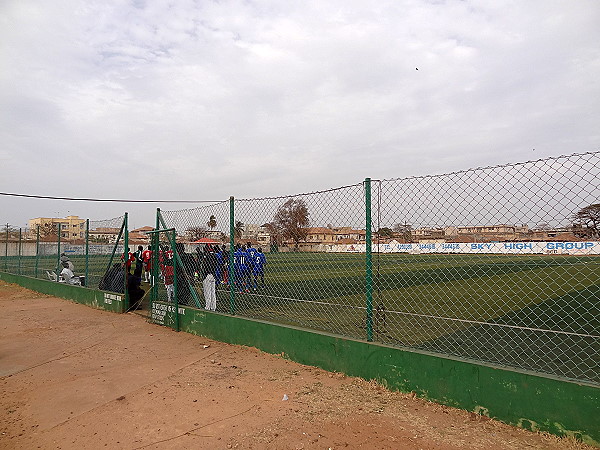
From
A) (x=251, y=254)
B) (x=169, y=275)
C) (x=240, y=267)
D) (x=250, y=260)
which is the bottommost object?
(x=169, y=275)

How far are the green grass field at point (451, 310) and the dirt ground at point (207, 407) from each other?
0.82 meters

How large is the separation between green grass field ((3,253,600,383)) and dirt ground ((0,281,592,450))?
820 millimetres

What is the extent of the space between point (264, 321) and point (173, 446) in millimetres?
2638

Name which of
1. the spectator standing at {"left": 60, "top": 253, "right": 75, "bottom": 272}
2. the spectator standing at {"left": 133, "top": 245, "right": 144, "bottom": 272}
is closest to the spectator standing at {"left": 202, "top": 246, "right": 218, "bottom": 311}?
the spectator standing at {"left": 133, "top": 245, "right": 144, "bottom": 272}

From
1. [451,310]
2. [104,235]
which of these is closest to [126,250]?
[104,235]

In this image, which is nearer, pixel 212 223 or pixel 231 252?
pixel 231 252

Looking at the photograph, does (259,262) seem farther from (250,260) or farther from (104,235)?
(104,235)

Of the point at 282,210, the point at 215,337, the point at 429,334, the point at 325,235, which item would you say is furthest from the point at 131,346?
the point at 429,334

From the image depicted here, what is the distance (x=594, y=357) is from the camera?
17.6 feet

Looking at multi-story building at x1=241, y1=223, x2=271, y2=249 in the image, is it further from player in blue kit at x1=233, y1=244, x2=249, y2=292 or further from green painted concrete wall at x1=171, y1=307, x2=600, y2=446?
green painted concrete wall at x1=171, y1=307, x2=600, y2=446

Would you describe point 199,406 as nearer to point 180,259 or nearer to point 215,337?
point 215,337

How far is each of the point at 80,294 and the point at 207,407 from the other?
8.63m

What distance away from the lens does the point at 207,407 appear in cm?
402

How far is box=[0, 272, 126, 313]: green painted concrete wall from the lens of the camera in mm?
9534
